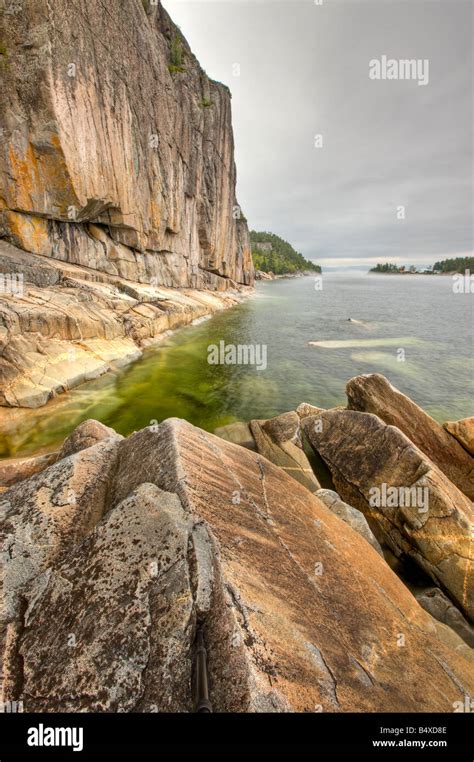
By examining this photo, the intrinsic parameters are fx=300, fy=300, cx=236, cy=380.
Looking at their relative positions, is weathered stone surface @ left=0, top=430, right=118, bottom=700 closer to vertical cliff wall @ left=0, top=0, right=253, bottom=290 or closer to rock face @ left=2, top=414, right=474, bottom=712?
rock face @ left=2, top=414, right=474, bottom=712

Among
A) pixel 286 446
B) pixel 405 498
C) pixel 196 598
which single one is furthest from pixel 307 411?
pixel 196 598

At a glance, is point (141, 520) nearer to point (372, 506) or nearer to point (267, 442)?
point (372, 506)

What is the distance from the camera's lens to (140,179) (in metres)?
31.8

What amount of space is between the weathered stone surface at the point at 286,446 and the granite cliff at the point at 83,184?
10.5m

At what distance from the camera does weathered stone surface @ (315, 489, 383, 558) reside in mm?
7219

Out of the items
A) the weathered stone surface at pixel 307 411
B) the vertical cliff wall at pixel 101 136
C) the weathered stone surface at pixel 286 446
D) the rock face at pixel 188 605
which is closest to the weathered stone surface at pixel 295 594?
the rock face at pixel 188 605

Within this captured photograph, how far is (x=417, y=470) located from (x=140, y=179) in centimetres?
3684

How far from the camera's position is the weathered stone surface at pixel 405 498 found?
684 centimetres

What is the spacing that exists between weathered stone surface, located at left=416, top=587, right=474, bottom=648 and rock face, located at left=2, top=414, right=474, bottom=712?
5.22 ft

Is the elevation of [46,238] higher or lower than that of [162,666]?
higher

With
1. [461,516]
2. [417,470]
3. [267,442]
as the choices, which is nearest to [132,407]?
[267,442]

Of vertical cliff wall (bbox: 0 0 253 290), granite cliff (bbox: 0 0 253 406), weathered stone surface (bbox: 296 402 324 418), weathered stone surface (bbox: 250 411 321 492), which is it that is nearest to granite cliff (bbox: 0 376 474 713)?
weathered stone surface (bbox: 250 411 321 492)

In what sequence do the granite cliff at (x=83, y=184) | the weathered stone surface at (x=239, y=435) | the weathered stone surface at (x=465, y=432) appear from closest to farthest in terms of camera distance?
the weathered stone surface at (x=465, y=432) < the weathered stone surface at (x=239, y=435) < the granite cliff at (x=83, y=184)

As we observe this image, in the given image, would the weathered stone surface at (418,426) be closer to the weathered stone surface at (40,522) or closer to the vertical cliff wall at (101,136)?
the weathered stone surface at (40,522)
